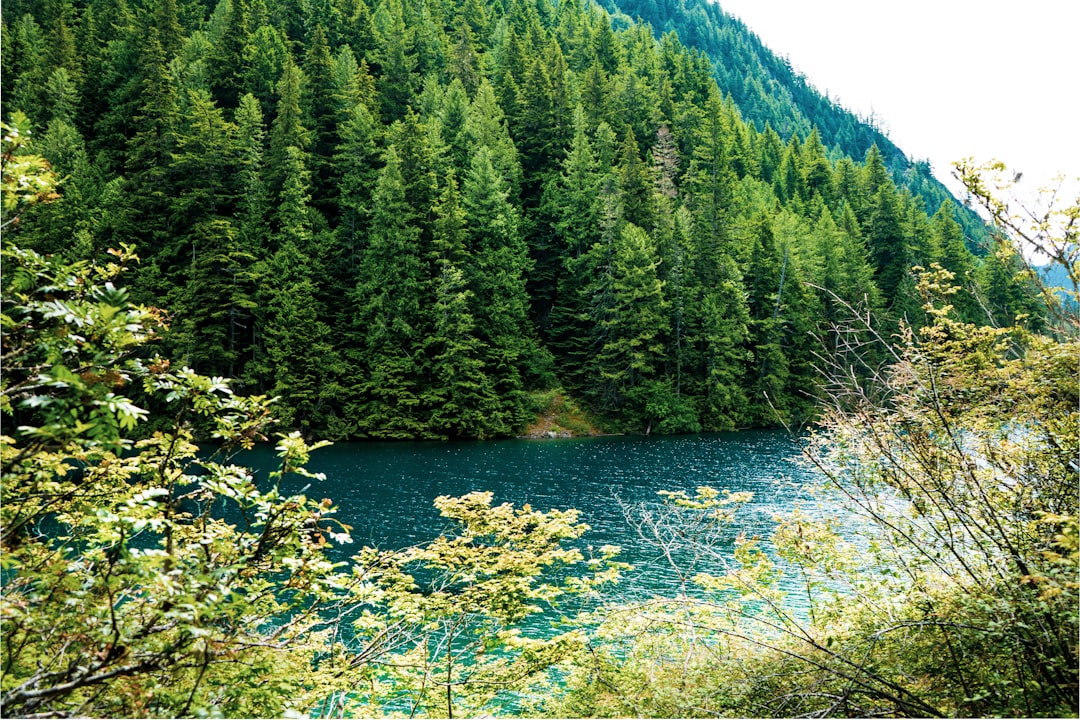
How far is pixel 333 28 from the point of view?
59625 millimetres

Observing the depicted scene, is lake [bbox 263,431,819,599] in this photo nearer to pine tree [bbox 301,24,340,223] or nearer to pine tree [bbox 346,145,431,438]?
pine tree [bbox 346,145,431,438]

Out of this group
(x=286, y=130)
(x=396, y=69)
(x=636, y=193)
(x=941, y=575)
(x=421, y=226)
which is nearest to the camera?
(x=941, y=575)

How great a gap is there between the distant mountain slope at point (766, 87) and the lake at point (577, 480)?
4052 inches

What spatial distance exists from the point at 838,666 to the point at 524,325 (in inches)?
1650

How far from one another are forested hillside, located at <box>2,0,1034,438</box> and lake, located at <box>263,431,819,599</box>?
21.5 feet

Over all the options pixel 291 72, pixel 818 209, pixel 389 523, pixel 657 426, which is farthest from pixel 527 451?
pixel 818 209

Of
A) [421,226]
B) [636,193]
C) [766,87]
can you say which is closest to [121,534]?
[421,226]

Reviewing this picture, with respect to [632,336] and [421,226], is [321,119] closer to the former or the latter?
[421,226]

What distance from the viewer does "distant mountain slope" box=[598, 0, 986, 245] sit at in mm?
125938

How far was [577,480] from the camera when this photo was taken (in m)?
25.7

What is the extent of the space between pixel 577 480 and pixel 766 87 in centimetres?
13331

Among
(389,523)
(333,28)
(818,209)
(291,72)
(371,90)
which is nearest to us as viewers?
(389,523)

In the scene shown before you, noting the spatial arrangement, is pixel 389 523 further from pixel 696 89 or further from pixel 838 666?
pixel 696 89

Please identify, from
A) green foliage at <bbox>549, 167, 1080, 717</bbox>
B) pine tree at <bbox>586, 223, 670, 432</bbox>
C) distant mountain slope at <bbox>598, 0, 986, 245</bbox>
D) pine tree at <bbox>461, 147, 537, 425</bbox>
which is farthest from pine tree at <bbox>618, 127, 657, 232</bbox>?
distant mountain slope at <bbox>598, 0, 986, 245</bbox>
